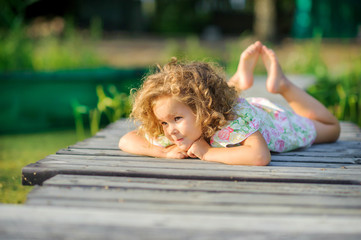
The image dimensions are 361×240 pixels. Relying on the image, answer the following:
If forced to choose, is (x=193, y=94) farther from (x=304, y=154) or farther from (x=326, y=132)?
(x=326, y=132)

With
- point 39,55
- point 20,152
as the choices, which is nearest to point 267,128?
point 20,152

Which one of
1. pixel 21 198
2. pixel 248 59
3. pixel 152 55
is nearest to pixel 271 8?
pixel 152 55

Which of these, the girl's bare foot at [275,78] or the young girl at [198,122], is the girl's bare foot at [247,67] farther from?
the young girl at [198,122]

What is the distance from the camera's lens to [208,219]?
1443 mm

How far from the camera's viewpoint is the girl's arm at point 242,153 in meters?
2.21

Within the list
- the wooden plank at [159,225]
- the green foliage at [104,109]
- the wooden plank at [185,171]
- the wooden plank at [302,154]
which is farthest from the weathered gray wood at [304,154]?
the green foliage at [104,109]

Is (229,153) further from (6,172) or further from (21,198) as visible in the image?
(6,172)

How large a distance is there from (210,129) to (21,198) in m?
1.48

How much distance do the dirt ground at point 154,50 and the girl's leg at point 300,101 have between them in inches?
247

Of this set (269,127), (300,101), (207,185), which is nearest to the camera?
(207,185)

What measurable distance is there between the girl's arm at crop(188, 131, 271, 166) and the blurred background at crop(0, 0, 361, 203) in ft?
2.81

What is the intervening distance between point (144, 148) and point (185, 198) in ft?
2.54

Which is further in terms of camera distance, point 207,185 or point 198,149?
point 198,149

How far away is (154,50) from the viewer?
11.4 m
